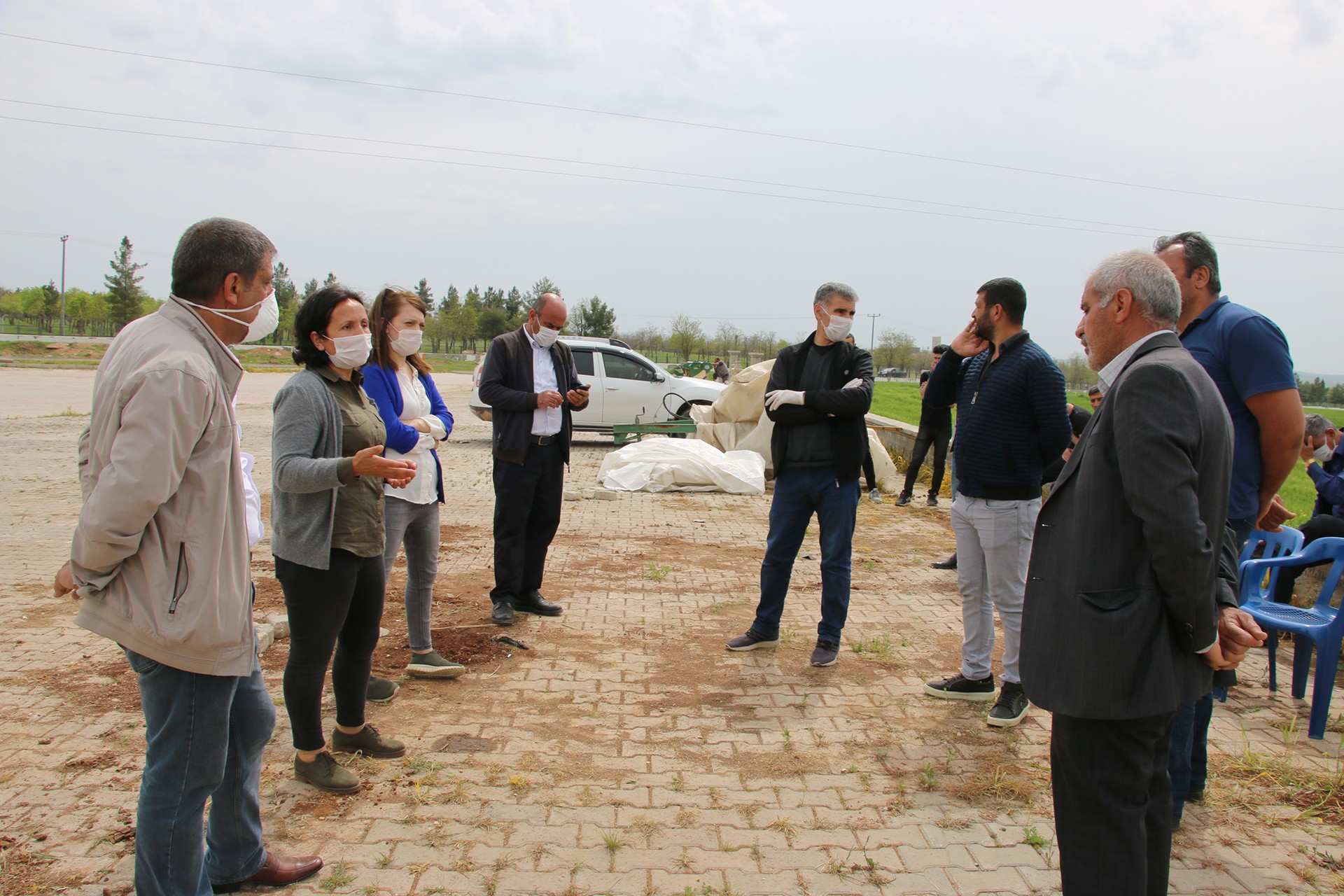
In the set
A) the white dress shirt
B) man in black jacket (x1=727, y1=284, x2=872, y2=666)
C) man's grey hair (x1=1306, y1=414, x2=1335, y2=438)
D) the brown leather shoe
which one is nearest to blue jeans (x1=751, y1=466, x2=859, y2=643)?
man in black jacket (x1=727, y1=284, x2=872, y2=666)

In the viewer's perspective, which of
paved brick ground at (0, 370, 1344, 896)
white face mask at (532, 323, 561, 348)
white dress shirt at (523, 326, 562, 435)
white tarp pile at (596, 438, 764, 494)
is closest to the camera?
paved brick ground at (0, 370, 1344, 896)

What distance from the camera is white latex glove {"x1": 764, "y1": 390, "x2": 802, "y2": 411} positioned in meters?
4.89

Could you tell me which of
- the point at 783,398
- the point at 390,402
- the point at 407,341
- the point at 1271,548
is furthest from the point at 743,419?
the point at 390,402

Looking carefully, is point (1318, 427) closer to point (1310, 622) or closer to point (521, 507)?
point (1310, 622)

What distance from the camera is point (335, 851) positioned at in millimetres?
2916

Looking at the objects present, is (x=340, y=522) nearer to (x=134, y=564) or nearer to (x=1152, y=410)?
(x=134, y=564)

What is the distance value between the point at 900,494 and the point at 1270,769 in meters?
7.22

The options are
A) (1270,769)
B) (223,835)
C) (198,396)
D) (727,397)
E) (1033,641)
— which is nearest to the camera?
(198,396)

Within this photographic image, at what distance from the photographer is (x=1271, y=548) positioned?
4.79 meters

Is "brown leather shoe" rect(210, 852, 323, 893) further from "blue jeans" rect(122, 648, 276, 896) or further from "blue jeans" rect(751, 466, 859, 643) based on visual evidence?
"blue jeans" rect(751, 466, 859, 643)

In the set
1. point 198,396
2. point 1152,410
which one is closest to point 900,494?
point 1152,410

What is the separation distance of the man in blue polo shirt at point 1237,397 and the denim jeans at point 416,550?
10.9 ft

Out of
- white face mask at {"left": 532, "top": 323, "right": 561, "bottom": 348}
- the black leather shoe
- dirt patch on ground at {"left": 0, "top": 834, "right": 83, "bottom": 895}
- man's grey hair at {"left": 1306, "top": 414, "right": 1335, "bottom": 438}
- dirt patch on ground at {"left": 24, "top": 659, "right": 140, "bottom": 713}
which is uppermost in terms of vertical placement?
white face mask at {"left": 532, "top": 323, "right": 561, "bottom": 348}

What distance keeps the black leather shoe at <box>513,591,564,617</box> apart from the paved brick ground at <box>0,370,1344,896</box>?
0.17 meters
